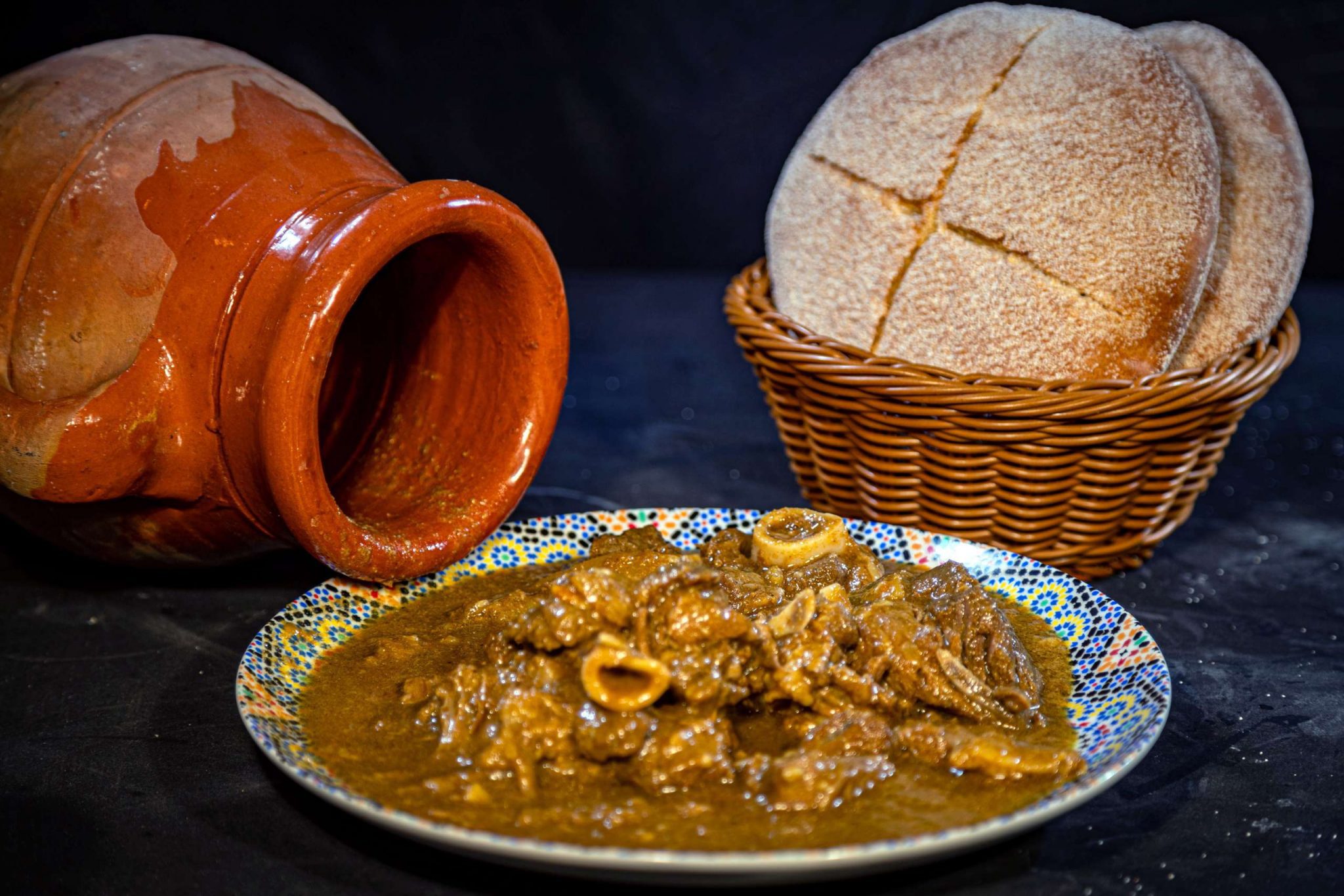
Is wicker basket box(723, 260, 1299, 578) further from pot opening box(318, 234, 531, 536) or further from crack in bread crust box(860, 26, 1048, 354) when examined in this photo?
pot opening box(318, 234, 531, 536)

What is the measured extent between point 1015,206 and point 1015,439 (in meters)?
Answer: 0.41

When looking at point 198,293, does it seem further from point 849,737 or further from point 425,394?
point 849,737

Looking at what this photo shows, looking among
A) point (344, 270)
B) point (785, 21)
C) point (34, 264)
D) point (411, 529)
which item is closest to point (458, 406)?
point (411, 529)

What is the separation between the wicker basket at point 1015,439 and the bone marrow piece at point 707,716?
423mm

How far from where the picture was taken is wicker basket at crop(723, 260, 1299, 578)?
199 cm

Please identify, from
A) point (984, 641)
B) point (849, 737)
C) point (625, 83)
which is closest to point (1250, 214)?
point (984, 641)

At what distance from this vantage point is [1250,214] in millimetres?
2217

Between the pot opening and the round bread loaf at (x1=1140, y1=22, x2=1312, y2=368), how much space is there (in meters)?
1.20

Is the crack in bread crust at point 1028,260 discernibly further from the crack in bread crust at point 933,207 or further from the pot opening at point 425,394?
the pot opening at point 425,394

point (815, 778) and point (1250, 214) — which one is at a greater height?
point (1250, 214)

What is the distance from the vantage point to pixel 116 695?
1.84 meters

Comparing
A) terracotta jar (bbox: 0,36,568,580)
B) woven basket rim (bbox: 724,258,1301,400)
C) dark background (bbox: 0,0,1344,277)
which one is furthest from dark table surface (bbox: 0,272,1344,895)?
dark background (bbox: 0,0,1344,277)

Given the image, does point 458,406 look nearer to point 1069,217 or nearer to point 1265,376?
point 1069,217

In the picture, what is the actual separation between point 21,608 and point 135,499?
0.47m
